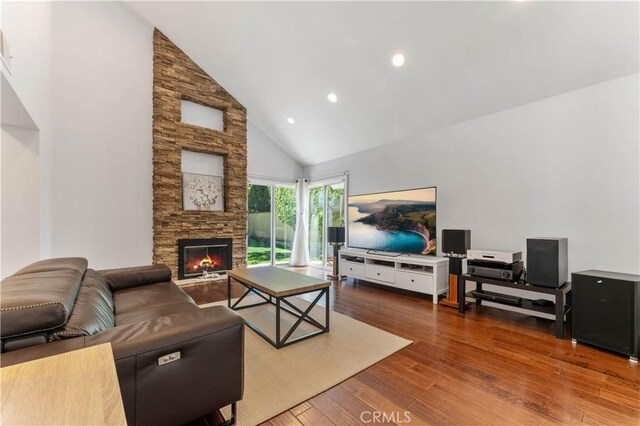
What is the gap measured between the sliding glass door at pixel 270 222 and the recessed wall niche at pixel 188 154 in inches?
20.5

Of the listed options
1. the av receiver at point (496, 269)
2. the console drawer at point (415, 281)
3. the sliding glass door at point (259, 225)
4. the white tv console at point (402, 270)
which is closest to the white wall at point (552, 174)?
the av receiver at point (496, 269)

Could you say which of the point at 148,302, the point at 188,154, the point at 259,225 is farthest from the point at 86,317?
the point at 259,225

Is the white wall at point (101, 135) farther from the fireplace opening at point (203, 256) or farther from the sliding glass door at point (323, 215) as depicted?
the sliding glass door at point (323, 215)

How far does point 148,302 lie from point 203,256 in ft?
10.3

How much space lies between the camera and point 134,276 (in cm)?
279

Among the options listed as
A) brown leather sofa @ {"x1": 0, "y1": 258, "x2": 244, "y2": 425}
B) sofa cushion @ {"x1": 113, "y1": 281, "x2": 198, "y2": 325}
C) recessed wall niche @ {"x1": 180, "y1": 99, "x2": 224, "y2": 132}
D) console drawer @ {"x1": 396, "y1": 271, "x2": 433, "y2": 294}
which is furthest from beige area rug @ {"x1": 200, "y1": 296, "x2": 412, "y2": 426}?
recessed wall niche @ {"x1": 180, "y1": 99, "x2": 224, "y2": 132}

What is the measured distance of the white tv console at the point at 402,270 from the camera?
3.72m

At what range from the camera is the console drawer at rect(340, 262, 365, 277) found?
466cm

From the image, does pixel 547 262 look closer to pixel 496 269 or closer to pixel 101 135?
pixel 496 269

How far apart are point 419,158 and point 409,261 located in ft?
5.36

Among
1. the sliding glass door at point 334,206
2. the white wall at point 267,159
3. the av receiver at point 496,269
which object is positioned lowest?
the av receiver at point 496,269

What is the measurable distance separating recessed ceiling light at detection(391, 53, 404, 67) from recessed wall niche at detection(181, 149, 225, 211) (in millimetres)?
3777

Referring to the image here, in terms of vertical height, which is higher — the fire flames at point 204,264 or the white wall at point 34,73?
the white wall at point 34,73

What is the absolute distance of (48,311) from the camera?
1.11 metres
